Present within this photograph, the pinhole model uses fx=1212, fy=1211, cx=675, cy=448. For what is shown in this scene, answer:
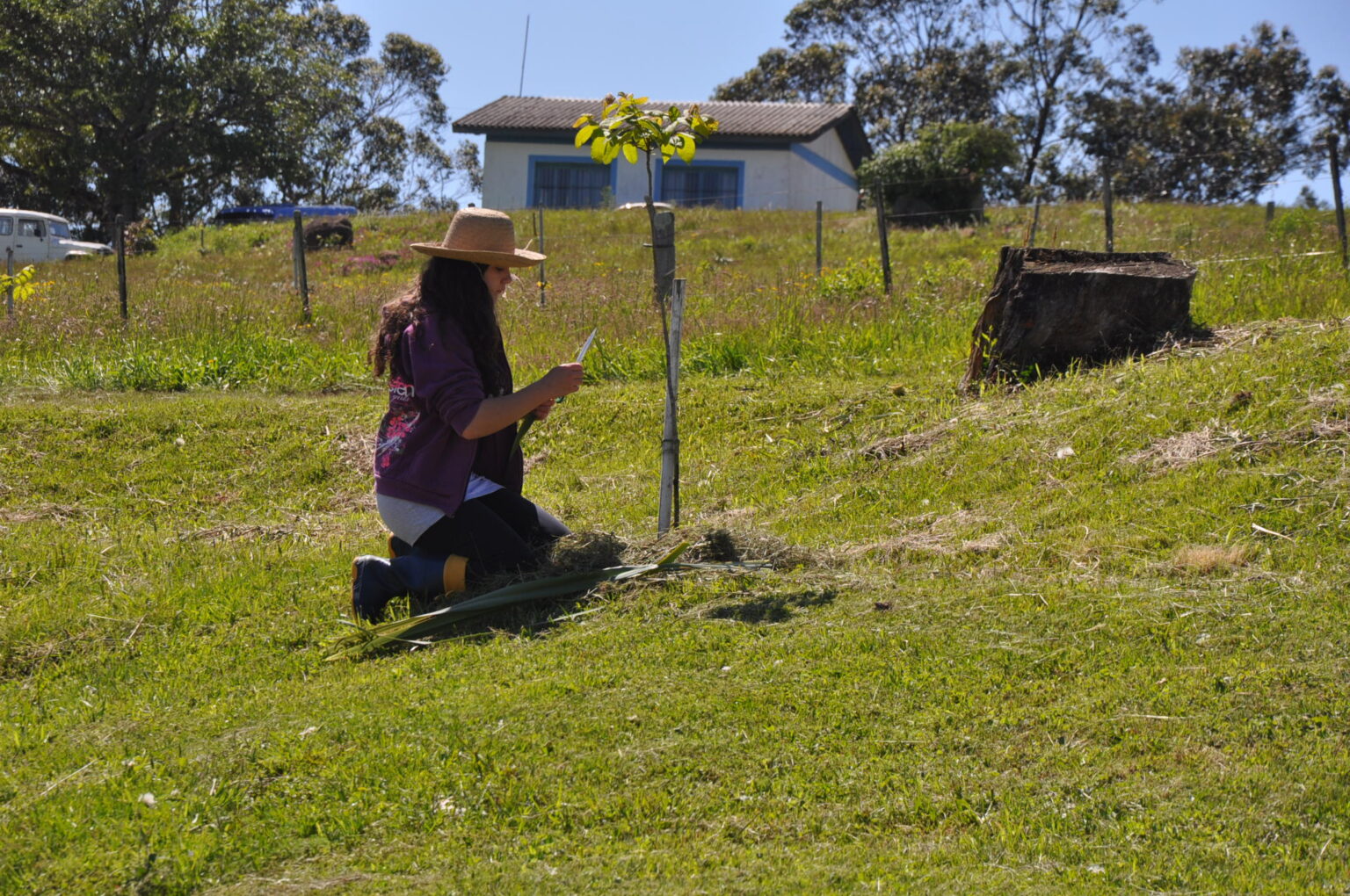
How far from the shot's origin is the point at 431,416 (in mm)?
4547

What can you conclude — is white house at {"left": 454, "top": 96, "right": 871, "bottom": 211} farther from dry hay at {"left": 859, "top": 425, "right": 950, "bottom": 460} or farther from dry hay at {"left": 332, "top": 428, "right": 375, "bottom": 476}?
dry hay at {"left": 859, "top": 425, "right": 950, "bottom": 460}

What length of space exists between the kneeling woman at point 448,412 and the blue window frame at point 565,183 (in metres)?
26.7

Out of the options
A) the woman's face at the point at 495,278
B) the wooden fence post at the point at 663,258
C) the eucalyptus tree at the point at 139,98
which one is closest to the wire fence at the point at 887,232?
the wooden fence post at the point at 663,258

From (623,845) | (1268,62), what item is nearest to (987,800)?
(623,845)

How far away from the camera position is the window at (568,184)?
30.8 metres

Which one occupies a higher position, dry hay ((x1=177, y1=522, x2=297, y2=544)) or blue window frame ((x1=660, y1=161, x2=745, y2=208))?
blue window frame ((x1=660, y1=161, x2=745, y2=208))

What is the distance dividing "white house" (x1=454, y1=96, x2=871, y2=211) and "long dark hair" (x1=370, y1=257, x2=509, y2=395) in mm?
26166

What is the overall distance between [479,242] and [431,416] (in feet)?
2.24

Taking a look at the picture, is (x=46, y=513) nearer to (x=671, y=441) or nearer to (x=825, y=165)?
(x=671, y=441)

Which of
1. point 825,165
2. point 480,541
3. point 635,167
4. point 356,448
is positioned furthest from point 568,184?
point 480,541

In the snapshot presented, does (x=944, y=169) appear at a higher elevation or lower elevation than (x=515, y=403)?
higher

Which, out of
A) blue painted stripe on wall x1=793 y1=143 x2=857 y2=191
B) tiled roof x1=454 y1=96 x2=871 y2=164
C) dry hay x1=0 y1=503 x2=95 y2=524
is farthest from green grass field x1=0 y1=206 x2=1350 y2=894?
blue painted stripe on wall x1=793 y1=143 x2=857 y2=191

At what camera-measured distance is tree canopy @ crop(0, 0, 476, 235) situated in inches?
1272

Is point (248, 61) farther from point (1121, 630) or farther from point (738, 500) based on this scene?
point (1121, 630)
